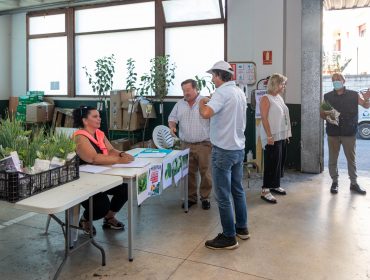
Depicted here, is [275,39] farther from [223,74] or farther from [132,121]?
[223,74]

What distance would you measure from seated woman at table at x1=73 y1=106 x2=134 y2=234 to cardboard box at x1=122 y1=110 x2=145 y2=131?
9.92ft

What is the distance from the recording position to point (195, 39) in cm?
653

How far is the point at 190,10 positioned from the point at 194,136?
11.0ft

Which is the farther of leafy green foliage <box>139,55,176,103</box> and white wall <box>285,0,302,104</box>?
leafy green foliage <box>139,55,176,103</box>

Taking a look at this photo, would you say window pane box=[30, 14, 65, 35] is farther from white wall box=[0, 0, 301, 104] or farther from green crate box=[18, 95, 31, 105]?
white wall box=[0, 0, 301, 104]

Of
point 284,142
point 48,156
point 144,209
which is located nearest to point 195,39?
point 284,142

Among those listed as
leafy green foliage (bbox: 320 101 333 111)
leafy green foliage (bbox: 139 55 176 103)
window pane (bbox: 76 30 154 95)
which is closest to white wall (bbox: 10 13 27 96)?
A: window pane (bbox: 76 30 154 95)

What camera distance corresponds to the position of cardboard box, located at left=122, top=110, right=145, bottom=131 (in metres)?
6.38

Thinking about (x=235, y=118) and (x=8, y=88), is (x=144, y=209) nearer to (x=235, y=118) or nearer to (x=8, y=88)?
(x=235, y=118)

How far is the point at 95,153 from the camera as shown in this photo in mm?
3045

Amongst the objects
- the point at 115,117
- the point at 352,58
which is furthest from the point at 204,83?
the point at 352,58

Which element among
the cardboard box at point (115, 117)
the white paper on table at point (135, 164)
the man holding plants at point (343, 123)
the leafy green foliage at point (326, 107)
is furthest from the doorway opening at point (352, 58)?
the white paper on table at point (135, 164)

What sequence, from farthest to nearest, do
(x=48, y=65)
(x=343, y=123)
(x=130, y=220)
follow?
(x=48, y=65), (x=343, y=123), (x=130, y=220)

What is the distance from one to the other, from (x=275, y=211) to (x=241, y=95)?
1544 mm
